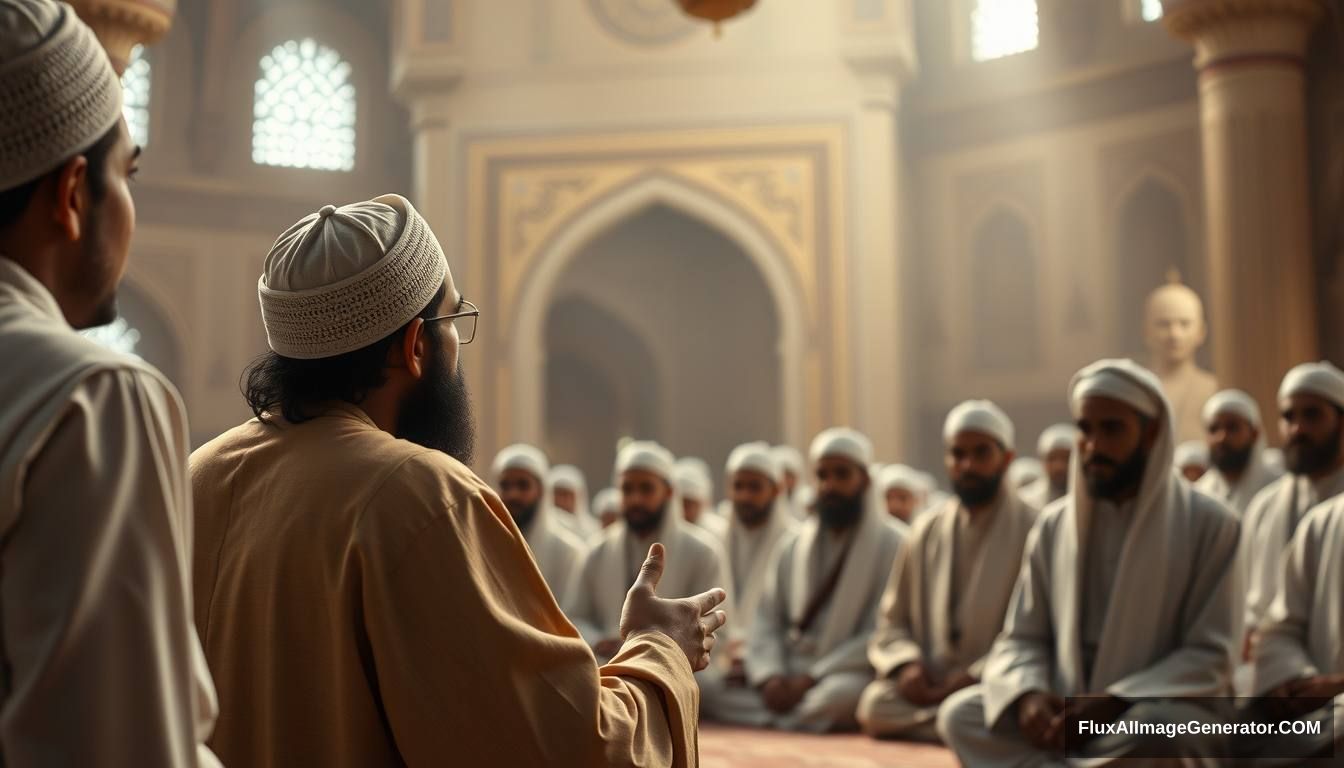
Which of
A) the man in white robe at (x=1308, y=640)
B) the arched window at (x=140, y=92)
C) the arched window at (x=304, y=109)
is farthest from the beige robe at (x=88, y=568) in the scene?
the arched window at (x=304, y=109)

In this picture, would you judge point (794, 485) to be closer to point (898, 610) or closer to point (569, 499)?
point (569, 499)

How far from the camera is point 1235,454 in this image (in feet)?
23.8

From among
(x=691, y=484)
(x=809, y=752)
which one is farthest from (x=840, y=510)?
(x=691, y=484)

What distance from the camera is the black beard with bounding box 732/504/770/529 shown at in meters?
7.73

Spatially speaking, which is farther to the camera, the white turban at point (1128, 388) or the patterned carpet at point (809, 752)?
the patterned carpet at point (809, 752)

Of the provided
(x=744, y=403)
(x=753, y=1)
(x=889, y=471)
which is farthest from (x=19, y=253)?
(x=744, y=403)

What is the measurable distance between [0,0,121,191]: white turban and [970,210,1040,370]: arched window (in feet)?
43.3

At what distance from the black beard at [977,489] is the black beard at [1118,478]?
135 cm

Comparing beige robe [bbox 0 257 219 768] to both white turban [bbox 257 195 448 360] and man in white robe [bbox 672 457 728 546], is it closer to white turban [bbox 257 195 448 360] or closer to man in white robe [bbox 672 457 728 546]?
white turban [bbox 257 195 448 360]

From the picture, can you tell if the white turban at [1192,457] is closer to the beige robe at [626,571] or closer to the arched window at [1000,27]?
the beige robe at [626,571]

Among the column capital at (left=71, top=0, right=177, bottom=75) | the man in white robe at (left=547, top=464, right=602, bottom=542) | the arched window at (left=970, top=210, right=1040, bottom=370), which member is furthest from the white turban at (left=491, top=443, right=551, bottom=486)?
the arched window at (left=970, top=210, right=1040, bottom=370)

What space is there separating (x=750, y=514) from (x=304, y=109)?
11166mm

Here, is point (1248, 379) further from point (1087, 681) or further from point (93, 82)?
point (93, 82)

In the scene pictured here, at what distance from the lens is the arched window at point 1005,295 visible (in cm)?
1390
